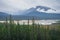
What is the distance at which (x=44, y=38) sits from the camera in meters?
5.48

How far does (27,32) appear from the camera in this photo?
17.9 ft

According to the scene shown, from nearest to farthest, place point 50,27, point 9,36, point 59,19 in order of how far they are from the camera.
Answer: point 9,36 → point 50,27 → point 59,19

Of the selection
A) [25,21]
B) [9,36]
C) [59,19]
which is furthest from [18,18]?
[59,19]

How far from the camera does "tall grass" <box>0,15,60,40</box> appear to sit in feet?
17.6

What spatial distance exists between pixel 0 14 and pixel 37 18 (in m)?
1.02

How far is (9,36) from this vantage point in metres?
5.35

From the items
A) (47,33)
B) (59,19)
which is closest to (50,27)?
(47,33)

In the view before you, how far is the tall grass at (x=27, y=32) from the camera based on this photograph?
5371 mm

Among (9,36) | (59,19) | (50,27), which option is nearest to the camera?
(9,36)

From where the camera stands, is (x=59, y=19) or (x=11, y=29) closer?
(x=11, y=29)

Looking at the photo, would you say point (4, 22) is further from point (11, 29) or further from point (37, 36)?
point (37, 36)

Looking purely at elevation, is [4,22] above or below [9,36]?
above

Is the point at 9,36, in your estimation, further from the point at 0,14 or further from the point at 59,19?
the point at 59,19

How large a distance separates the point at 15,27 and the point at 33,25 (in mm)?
475
